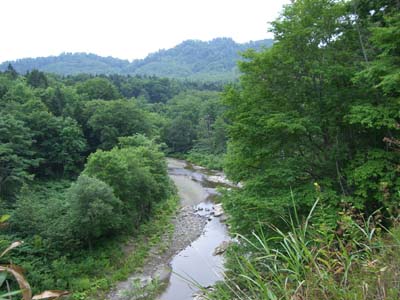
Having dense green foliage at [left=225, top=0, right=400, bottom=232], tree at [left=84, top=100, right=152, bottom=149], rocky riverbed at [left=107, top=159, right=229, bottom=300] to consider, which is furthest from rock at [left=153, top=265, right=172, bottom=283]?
→ tree at [left=84, top=100, right=152, bottom=149]

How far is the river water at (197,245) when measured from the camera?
520 inches

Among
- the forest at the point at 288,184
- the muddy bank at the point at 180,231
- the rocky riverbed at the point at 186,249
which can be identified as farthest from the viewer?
the muddy bank at the point at 180,231

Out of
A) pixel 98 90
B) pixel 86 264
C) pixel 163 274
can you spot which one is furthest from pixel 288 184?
pixel 98 90

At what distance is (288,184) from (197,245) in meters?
11.7

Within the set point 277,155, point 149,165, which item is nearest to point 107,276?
point 149,165

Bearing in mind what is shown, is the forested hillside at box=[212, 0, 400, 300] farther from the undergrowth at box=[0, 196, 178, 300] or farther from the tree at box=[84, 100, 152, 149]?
the tree at box=[84, 100, 152, 149]

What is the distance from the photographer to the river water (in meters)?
13.2

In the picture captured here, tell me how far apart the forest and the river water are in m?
0.91

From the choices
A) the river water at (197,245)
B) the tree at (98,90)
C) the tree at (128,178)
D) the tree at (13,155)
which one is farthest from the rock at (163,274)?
the tree at (98,90)

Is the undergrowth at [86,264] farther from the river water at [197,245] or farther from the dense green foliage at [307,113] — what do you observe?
the dense green foliage at [307,113]

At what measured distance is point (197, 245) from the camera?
746 inches

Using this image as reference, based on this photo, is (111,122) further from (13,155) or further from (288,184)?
(288,184)

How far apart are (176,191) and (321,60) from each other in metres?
22.8

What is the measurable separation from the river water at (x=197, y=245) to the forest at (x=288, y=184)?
0.91 m
